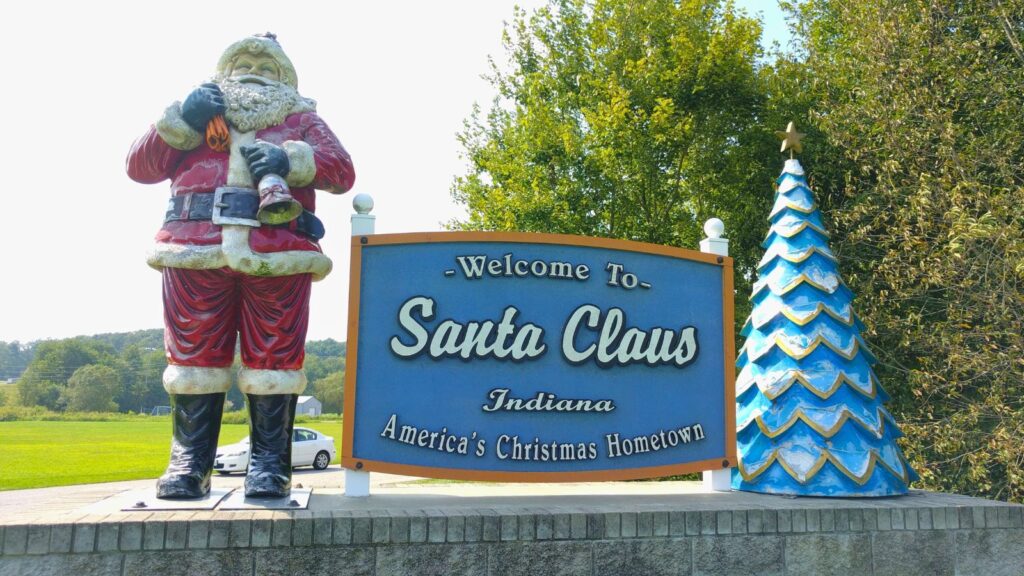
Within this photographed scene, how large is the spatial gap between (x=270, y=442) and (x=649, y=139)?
12124 millimetres

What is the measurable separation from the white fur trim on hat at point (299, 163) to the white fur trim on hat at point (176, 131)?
54 centimetres

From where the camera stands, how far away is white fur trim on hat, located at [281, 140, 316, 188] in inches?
181

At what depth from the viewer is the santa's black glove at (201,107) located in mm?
4516

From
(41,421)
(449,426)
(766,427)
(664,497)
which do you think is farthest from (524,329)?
(41,421)

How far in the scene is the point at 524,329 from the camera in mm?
5234

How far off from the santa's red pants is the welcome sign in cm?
53

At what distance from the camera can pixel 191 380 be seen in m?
4.39

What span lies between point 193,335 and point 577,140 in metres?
11.7

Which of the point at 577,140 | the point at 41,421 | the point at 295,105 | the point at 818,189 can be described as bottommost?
the point at 41,421

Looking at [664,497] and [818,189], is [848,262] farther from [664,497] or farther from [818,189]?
[664,497]

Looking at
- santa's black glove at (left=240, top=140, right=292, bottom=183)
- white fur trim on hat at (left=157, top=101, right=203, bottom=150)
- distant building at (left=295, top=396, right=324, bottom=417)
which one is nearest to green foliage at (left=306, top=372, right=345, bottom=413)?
distant building at (left=295, top=396, right=324, bottom=417)

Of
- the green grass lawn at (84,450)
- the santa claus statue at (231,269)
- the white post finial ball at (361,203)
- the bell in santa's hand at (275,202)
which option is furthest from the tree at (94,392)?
the bell in santa's hand at (275,202)

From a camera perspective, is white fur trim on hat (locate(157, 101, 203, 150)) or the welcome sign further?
the welcome sign

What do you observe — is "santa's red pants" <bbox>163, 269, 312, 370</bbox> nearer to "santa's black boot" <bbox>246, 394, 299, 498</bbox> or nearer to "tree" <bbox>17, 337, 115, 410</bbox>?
"santa's black boot" <bbox>246, 394, 299, 498</bbox>
